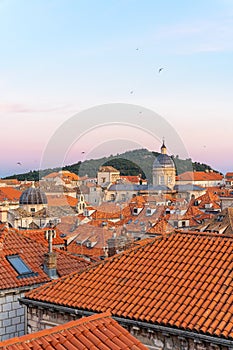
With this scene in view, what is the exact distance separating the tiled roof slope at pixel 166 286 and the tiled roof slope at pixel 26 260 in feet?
8.52

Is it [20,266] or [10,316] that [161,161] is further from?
[10,316]

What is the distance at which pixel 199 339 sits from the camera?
321 inches

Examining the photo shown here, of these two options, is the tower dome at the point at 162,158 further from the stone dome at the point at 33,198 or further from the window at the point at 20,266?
the window at the point at 20,266

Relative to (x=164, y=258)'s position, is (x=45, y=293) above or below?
below

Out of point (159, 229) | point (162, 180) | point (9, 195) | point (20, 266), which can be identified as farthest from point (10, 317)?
point (9, 195)

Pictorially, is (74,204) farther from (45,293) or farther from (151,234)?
(45,293)

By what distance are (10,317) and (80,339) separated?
607 cm

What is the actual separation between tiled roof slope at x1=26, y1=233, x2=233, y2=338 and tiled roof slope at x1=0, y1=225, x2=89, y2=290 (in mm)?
2597

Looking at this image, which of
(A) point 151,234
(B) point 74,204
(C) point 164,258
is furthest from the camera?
(B) point 74,204

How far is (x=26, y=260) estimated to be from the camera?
14.7m

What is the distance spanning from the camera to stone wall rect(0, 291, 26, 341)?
12.8m

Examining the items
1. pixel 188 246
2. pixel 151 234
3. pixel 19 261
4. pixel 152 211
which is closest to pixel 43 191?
pixel 152 211

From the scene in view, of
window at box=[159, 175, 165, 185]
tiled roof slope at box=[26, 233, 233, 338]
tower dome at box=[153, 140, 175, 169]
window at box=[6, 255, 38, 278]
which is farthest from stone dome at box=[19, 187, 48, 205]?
tiled roof slope at box=[26, 233, 233, 338]

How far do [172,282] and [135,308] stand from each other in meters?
0.96
